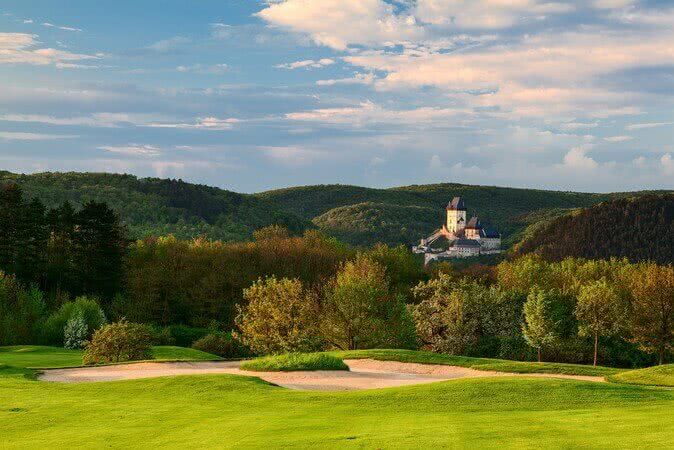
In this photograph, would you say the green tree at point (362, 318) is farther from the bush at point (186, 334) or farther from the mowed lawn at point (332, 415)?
the mowed lawn at point (332, 415)

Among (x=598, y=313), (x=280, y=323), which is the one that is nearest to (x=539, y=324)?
(x=598, y=313)

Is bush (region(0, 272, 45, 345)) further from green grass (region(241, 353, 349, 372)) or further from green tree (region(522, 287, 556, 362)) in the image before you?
green tree (region(522, 287, 556, 362))

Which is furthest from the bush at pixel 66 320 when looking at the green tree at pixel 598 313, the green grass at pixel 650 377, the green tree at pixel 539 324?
the green grass at pixel 650 377

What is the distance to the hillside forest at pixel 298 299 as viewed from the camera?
51375mm

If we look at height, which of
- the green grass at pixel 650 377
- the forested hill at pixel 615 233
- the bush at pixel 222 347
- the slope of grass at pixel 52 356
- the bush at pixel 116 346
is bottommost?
the bush at pixel 222 347

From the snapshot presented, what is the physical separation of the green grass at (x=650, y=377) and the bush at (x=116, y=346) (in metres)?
24.9

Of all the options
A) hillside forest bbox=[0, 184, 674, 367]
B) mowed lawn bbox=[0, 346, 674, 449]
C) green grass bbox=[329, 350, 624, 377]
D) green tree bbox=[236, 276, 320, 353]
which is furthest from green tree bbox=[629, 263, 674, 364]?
mowed lawn bbox=[0, 346, 674, 449]

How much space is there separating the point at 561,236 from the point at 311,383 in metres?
143

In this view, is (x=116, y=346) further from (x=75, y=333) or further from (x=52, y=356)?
(x=75, y=333)

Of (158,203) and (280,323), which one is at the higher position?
(158,203)

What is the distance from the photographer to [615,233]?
6250 inches

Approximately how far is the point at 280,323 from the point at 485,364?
51.0 feet

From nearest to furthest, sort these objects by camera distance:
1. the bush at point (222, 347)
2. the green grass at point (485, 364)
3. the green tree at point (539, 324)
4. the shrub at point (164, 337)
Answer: the green grass at point (485, 364) → the bush at point (222, 347) → the green tree at point (539, 324) → the shrub at point (164, 337)

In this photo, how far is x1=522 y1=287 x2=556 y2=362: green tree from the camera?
194 feet
